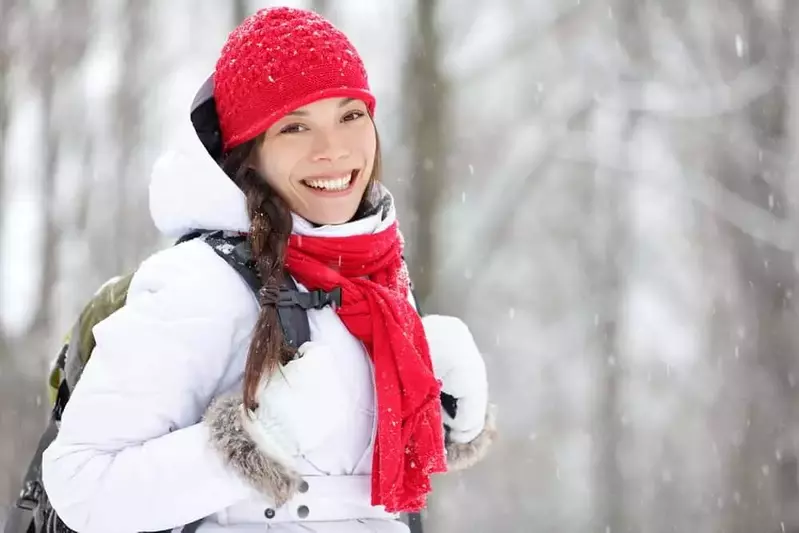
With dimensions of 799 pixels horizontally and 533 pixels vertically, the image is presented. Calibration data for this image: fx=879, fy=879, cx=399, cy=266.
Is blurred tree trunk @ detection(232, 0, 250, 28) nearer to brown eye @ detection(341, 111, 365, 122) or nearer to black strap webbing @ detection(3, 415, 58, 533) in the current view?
brown eye @ detection(341, 111, 365, 122)

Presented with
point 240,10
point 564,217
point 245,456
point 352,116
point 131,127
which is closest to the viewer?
point 245,456

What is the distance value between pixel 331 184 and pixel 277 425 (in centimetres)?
61

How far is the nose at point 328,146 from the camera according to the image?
2006mm

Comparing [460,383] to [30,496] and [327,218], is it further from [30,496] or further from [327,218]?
[30,496]

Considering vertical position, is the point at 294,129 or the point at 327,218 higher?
the point at 294,129

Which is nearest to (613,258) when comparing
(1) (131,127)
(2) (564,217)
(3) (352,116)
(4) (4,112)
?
(2) (564,217)

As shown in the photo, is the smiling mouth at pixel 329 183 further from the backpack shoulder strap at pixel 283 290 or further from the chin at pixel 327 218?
the backpack shoulder strap at pixel 283 290

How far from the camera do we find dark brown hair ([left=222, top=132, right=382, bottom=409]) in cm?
171

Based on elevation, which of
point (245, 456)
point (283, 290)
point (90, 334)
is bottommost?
point (245, 456)

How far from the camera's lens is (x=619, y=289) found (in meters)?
10.0

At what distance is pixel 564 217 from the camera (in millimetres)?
10172

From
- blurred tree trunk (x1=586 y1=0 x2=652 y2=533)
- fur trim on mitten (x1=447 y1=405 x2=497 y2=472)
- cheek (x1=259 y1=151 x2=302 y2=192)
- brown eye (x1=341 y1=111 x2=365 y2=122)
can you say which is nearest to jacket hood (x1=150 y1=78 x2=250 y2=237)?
cheek (x1=259 y1=151 x2=302 y2=192)

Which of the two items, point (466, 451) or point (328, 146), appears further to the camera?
point (466, 451)

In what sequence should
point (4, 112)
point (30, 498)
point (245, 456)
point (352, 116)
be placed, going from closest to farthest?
point (245, 456)
point (30, 498)
point (352, 116)
point (4, 112)
